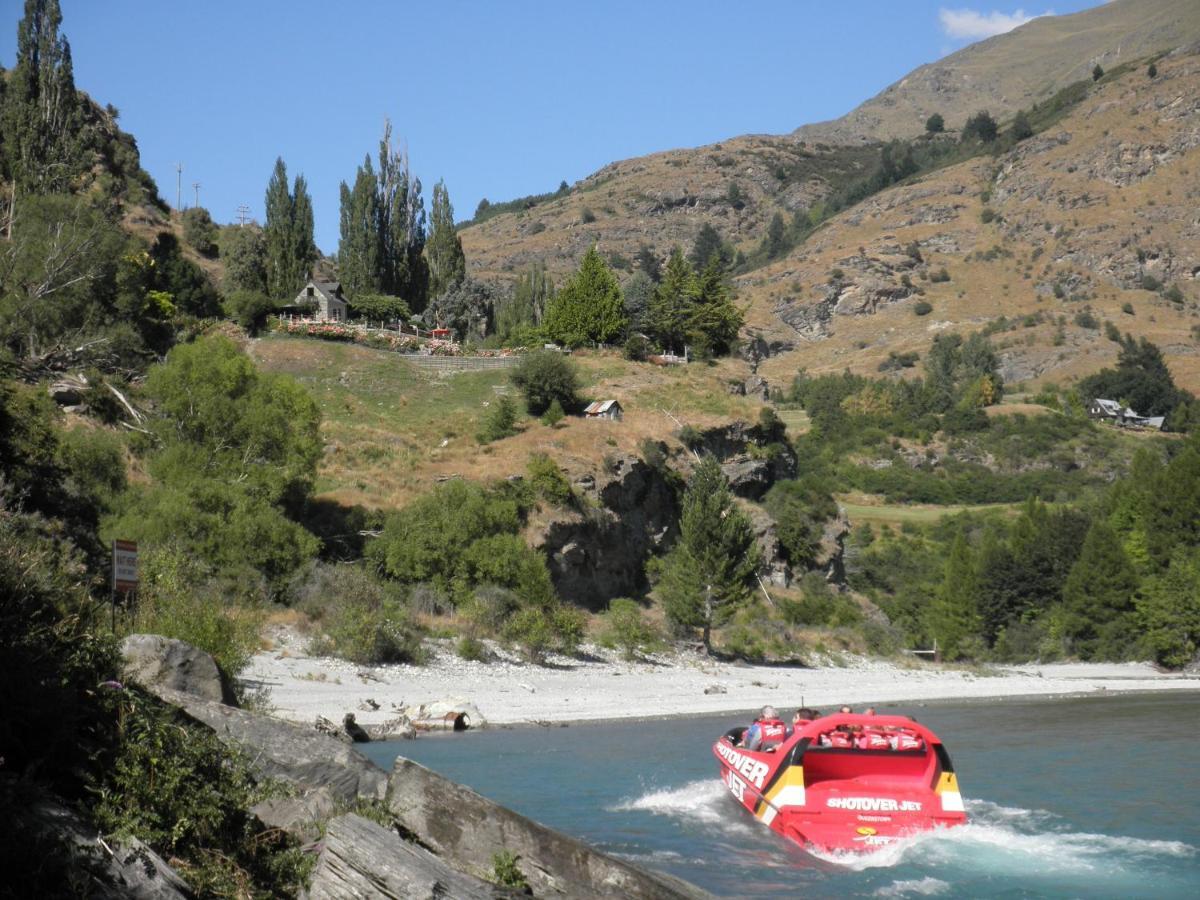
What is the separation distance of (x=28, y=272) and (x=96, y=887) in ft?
179

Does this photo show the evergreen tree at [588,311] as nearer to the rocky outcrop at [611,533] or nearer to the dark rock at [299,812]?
the rocky outcrop at [611,533]

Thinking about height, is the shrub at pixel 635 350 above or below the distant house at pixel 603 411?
above

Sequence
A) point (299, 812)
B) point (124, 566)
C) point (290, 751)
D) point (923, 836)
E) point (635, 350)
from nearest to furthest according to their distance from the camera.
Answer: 1. point (299, 812)
2. point (290, 751)
3. point (124, 566)
4. point (923, 836)
5. point (635, 350)

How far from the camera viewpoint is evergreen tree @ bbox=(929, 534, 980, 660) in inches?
2953

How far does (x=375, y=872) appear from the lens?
854 centimetres

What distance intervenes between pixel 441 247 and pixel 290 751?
282ft

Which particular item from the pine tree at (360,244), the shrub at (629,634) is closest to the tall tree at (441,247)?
the pine tree at (360,244)

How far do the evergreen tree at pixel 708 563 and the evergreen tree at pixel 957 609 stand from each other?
23359mm

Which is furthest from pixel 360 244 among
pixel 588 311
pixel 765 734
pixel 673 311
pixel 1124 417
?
pixel 1124 417

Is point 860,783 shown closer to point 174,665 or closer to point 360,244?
point 174,665

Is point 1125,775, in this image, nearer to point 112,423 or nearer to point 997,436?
point 112,423

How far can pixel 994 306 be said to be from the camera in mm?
187000

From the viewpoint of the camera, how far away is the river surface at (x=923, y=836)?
53.1 ft

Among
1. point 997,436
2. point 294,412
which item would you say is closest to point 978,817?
point 294,412
